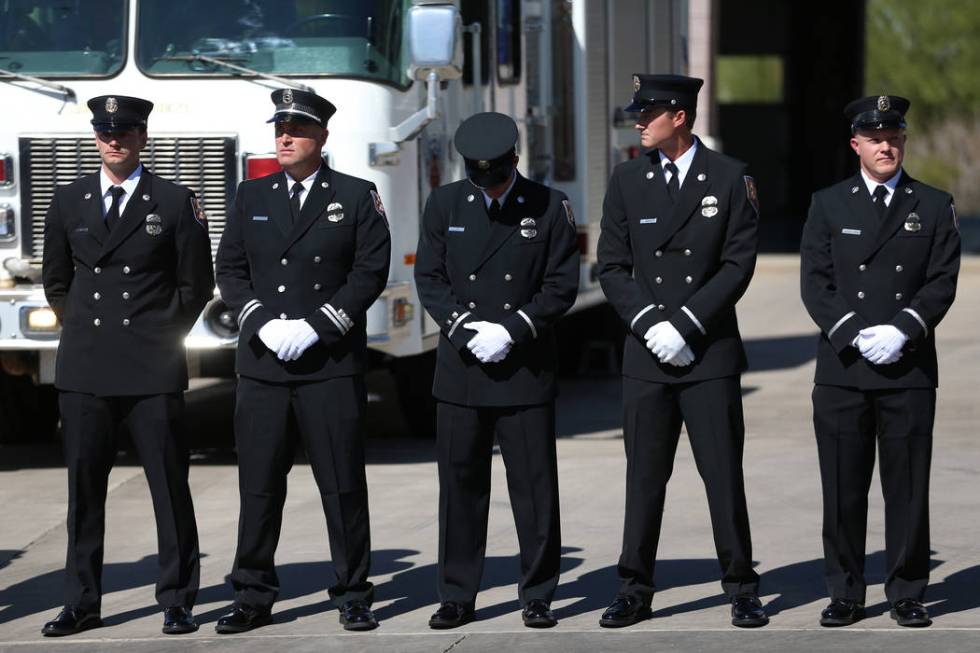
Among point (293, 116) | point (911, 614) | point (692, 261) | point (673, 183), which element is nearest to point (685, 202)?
point (673, 183)

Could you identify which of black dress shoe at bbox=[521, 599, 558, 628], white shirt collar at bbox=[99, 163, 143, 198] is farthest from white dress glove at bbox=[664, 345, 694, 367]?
white shirt collar at bbox=[99, 163, 143, 198]

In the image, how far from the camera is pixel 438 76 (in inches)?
379

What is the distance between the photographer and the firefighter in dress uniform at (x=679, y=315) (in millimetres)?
6777

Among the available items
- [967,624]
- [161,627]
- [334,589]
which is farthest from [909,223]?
[161,627]

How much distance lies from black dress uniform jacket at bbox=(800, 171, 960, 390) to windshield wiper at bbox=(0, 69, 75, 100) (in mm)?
4605

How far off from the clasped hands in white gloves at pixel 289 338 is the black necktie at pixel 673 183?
1.34m

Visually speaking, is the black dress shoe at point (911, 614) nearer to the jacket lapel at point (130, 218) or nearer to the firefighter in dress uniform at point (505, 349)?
the firefighter in dress uniform at point (505, 349)

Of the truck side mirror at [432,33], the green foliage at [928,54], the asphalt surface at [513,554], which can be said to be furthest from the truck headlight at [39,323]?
the green foliage at [928,54]

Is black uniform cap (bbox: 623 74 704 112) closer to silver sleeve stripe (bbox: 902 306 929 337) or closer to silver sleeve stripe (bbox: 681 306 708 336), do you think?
silver sleeve stripe (bbox: 681 306 708 336)

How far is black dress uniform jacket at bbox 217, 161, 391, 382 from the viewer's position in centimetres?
684

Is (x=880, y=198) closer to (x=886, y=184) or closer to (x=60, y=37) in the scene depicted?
(x=886, y=184)

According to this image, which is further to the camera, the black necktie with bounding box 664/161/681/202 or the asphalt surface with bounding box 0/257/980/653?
the black necktie with bounding box 664/161/681/202

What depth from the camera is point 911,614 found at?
262 inches

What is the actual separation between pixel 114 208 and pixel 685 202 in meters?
2.03
